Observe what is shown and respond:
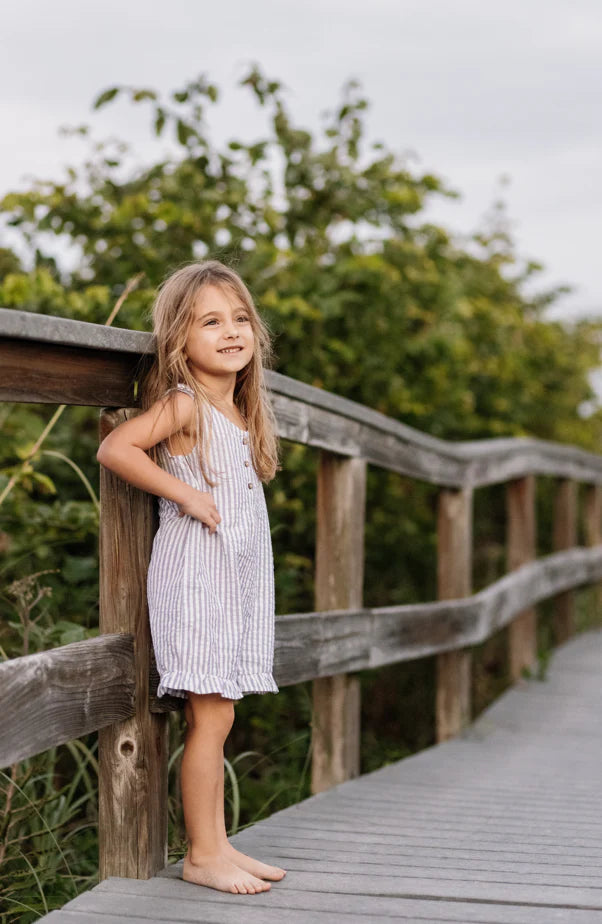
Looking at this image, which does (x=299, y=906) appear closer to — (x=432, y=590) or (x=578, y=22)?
(x=432, y=590)

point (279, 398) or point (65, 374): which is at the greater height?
point (279, 398)

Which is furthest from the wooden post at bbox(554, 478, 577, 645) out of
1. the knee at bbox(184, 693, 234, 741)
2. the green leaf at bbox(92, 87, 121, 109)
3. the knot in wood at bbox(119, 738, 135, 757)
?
the knot in wood at bbox(119, 738, 135, 757)

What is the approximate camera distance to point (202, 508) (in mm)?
2496

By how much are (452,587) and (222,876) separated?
9.24ft

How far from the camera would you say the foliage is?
4.19m

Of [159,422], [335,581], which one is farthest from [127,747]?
[335,581]

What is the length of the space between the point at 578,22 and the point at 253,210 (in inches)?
130

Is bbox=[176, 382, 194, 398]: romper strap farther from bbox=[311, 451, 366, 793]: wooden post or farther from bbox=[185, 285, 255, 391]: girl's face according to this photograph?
bbox=[311, 451, 366, 793]: wooden post

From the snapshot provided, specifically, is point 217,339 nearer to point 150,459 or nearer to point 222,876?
point 150,459

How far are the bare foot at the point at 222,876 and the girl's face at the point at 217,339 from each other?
3.31 ft

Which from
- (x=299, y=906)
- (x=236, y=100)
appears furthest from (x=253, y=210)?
(x=299, y=906)

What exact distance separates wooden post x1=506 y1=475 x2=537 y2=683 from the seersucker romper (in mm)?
3993

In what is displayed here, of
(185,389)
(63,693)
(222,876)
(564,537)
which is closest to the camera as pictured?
(63,693)

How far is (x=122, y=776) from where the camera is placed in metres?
2.50
